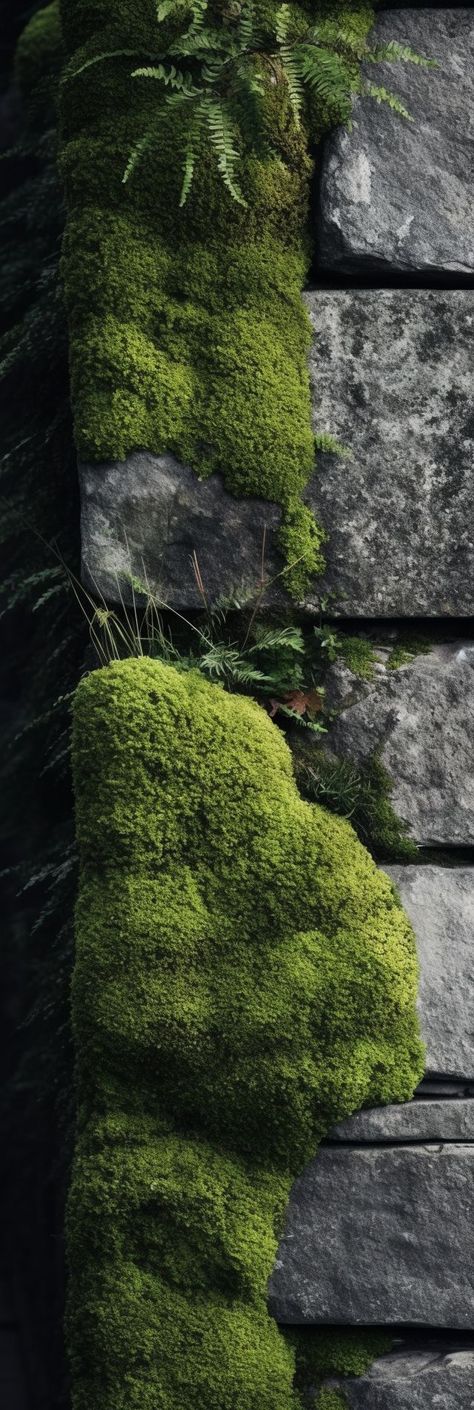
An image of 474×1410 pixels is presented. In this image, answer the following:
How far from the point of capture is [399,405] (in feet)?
6.57

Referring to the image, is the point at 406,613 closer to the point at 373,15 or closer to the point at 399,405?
the point at 399,405

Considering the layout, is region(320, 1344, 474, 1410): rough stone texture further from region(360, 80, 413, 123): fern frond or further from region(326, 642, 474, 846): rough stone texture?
region(360, 80, 413, 123): fern frond

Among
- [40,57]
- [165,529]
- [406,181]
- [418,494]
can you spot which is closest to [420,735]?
[418,494]

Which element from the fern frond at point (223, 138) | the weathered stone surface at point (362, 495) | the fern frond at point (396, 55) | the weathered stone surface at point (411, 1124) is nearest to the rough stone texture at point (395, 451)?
the weathered stone surface at point (362, 495)

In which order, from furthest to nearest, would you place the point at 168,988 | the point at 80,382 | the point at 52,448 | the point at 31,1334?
1. the point at 31,1334
2. the point at 52,448
3. the point at 80,382
4. the point at 168,988

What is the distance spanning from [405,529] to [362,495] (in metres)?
0.09

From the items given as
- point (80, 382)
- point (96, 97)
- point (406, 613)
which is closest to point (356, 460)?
point (406, 613)

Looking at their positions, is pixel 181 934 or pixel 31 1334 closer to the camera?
pixel 181 934

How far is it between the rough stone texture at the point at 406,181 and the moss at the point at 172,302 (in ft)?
0.42

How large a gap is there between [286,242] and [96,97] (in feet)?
1.30

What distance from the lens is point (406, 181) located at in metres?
2.02

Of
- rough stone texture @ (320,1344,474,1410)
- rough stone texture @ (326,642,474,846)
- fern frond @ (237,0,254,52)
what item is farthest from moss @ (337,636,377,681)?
rough stone texture @ (320,1344,474,1410)

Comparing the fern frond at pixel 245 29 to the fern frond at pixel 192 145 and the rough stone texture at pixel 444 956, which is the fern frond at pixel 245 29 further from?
the rough stone texture at pixel 444 956

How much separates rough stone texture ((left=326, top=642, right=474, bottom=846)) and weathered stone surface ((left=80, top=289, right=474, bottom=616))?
116 millimetres
